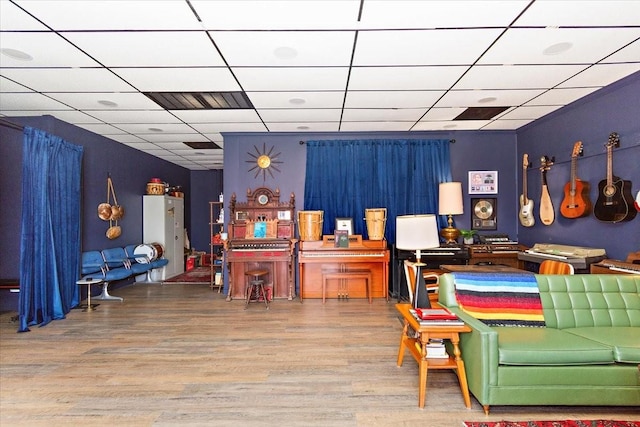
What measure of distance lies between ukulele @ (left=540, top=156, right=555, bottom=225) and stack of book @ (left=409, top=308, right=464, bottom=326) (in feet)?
10.9

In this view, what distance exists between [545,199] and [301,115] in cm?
373

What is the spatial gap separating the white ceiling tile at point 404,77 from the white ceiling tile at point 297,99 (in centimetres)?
39

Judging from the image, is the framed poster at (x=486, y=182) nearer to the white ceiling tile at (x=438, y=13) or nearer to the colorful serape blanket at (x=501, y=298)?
the colorful serape blanket at (x=501, y=298)

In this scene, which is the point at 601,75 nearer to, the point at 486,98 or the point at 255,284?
the point at 486,98

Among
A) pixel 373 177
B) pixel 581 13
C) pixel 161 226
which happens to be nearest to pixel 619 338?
pixel 581 13

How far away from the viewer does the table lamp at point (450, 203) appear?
5.54 meters

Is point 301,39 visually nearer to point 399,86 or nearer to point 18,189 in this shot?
point 399,86

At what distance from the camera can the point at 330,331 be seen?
13.4 ft

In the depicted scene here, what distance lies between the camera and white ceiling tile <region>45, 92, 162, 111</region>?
4.20m

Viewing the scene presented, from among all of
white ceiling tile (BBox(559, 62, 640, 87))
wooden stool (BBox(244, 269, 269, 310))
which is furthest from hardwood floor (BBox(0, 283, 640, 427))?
white ceiling tile (BBox(559, 62, 640, 87))

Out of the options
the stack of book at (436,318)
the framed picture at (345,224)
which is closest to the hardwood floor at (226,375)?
the stack of book at (436,318)

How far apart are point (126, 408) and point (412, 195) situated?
4.87 m

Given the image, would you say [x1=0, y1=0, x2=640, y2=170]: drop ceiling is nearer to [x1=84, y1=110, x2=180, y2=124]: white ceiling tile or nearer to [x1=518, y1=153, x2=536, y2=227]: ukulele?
[x1=84, y1=110, x2=180, y2=124]: white ceiling tile

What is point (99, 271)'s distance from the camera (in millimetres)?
5898
